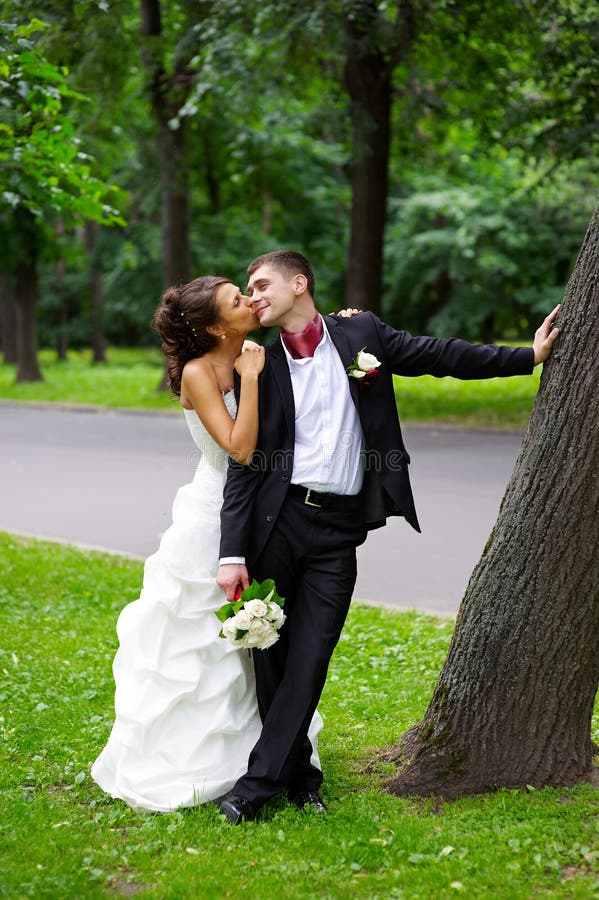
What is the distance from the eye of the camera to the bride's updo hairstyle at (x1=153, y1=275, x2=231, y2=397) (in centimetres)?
431

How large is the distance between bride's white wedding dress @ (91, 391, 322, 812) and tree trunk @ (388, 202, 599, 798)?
0.70m

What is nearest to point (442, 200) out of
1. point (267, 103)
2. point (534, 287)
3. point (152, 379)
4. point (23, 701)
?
point (534, 287)

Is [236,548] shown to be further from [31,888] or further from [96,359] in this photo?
[96,359]

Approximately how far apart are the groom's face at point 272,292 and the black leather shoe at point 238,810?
182cm

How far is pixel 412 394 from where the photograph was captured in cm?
2109

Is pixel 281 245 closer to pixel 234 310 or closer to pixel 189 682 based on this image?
pixel 234 310

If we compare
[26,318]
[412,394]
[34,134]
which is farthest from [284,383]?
[26,318]

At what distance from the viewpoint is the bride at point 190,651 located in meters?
4.37

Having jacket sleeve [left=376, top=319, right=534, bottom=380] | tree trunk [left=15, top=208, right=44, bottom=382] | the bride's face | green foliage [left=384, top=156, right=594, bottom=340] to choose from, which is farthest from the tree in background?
green foliage [left=384, top=156, right=594, bottom=340]

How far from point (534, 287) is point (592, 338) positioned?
3351cm

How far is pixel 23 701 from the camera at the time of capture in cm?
587

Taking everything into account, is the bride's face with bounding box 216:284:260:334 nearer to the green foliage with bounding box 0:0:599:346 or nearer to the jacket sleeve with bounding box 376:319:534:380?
the jacket sleeve with bounding box 376:319:534:380

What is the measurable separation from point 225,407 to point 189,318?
371 mm

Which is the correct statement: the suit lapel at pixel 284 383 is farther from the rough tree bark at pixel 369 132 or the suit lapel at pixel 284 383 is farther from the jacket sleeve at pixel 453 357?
the rough tree bark at pixel 369 132
